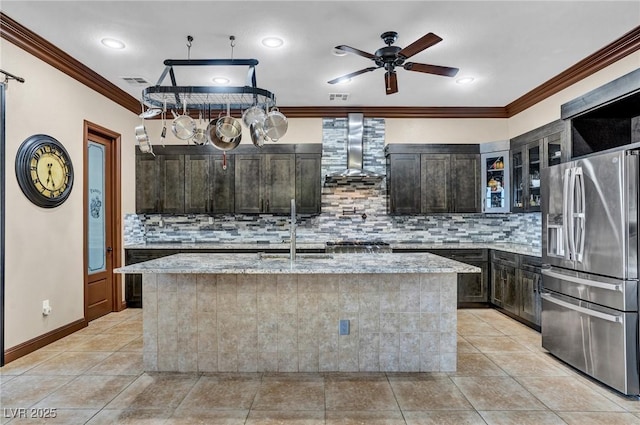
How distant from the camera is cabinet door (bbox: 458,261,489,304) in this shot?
5.20 metres

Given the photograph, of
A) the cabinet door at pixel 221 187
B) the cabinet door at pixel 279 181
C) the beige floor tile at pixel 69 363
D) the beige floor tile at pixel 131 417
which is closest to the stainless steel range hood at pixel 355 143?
the cabinet door at pixel 279 181

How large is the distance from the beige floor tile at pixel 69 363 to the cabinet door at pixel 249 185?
2.55m

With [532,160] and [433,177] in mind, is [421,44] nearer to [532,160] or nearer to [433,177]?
[532,160]

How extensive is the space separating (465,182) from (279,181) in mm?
2656

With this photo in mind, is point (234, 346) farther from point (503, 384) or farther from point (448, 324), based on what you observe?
point (503, 384)

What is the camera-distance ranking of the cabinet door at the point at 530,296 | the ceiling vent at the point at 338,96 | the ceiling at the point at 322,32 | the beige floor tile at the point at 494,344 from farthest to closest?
the ceiling vent at the point at 338,96, the cabinet door at the point at 530,296, the beige floor tile at the point at 494,344, the ceiling at the point at 322,32

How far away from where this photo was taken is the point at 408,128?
5.80 metres

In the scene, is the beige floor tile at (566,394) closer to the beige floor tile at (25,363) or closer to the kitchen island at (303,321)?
the kitchen island at (303,321)

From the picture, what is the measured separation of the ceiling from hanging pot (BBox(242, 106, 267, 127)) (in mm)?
778

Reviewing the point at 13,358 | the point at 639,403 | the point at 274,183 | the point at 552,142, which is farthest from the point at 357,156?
the point at 13,358

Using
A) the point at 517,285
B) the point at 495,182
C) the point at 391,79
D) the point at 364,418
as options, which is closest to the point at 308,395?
the point at 364,418

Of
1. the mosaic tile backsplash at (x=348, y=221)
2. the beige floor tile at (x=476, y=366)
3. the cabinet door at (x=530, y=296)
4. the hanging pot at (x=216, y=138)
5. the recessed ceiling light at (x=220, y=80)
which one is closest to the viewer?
the beige floor tile at (x=476, y=366)

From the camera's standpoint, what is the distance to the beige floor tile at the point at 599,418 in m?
2.38

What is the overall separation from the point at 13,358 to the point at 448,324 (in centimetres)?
372
